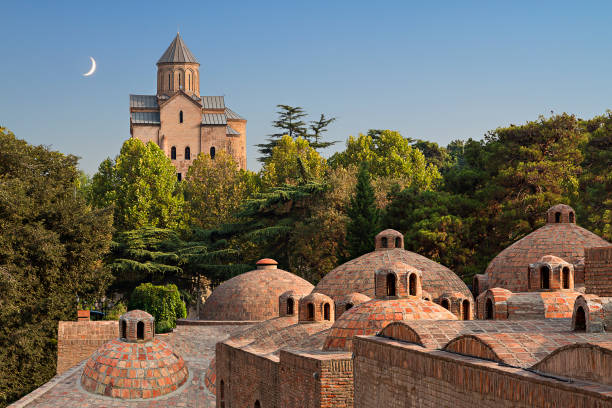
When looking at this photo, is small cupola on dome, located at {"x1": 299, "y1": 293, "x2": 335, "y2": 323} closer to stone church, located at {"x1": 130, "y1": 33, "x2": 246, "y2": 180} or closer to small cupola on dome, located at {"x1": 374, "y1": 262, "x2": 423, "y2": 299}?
small cupola on dome, located at {"x1": 374, "y1": 262, "x2": 423, "y2": 299}

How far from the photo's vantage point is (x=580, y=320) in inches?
395

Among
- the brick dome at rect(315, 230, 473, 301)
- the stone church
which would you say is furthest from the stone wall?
the stone church

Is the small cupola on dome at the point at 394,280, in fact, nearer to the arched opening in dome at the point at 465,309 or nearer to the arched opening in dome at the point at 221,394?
the arched opening in dome at the point at 465,309

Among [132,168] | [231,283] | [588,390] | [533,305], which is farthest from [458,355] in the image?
[132,168]

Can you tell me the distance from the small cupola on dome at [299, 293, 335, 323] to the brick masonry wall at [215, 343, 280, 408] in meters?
1.67

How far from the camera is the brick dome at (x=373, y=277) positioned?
23.4 metres

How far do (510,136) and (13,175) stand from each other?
20.5 m

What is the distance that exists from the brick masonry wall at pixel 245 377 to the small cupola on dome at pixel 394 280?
10.7 ft

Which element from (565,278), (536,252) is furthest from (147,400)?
(565,278)

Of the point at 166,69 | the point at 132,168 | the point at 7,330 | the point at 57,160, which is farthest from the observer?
the point at 166,69

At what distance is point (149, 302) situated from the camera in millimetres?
32250

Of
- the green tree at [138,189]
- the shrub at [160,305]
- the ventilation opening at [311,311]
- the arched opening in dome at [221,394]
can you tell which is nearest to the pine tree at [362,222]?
the shrub at [160,305]

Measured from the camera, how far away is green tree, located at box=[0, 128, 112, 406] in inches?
1166

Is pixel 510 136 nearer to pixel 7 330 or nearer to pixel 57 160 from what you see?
pixel 57 160
